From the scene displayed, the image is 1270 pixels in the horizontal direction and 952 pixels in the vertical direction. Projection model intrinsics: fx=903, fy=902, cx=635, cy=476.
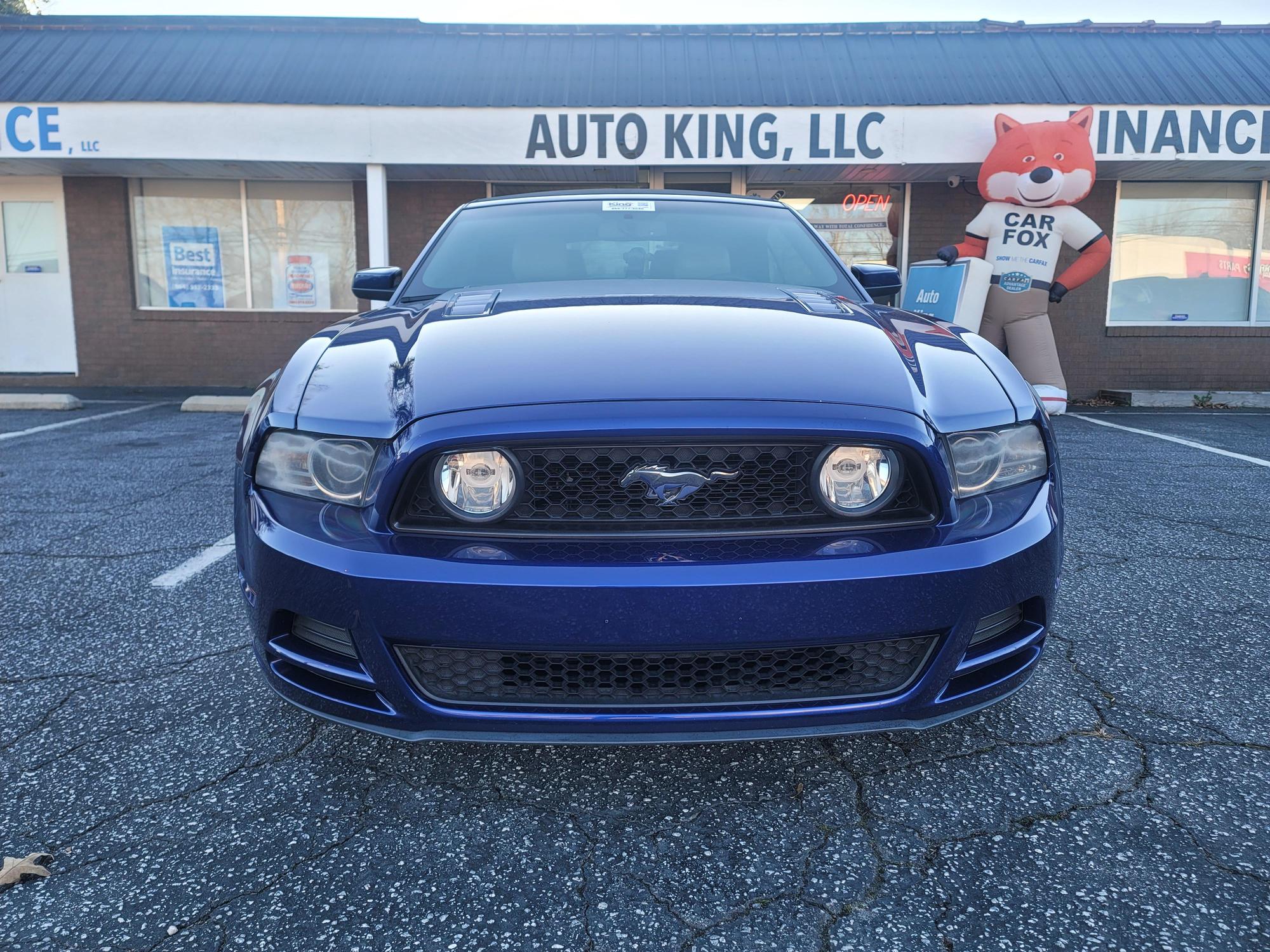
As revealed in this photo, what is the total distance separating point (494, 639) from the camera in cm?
157

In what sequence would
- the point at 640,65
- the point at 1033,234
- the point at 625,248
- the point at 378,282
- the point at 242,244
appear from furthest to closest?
the point at 242,244 < the point at 640,65 < the point at 1033,234 < the point at 378,282 < the point at 625,248

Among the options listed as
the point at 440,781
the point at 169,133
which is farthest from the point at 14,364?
the point at 440,781

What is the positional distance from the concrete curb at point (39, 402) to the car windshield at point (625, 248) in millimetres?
7203

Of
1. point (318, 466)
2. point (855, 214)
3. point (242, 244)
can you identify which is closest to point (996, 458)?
point (318, 466)

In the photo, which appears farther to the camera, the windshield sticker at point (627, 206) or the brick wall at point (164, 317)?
the brick wall at point (164, 317)

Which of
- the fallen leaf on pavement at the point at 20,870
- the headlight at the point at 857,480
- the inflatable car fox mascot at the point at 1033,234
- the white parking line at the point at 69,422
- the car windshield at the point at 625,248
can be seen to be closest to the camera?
the fallen leaf on pavement at the point at 20,870

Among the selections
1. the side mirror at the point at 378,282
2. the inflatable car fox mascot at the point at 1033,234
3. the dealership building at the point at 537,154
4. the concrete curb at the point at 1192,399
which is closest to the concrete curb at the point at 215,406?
the dealership building at the point at 537,154

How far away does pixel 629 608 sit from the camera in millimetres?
1542

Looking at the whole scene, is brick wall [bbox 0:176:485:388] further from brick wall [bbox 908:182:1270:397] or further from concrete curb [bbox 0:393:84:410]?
brick wall [bbox 908:182:1270:397]

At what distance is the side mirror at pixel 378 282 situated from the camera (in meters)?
3.15

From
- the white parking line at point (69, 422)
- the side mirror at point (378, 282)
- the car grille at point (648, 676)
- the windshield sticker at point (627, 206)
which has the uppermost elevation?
the windshield sticker at point (627, 206)

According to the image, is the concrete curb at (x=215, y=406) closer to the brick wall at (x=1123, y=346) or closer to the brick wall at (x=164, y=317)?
the brick wall at (x=164, y=317)

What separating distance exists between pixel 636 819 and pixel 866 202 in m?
9.76

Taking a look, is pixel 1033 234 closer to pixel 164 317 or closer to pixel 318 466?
pixel 318 466
